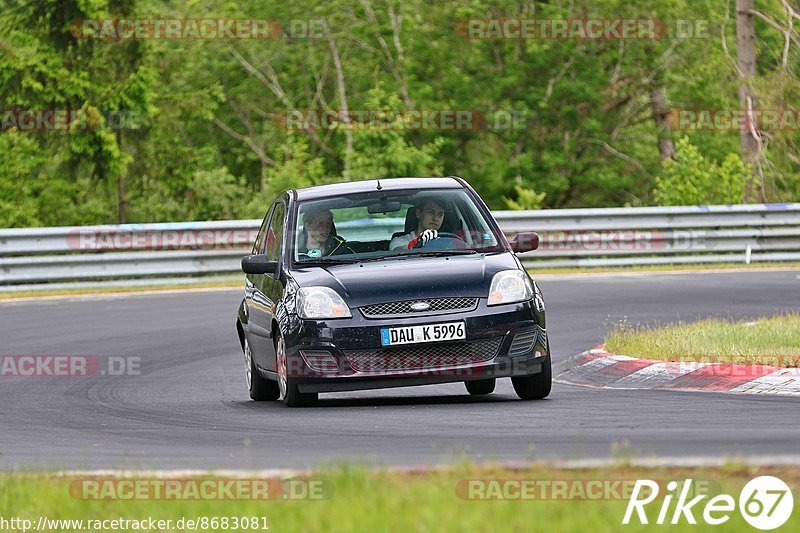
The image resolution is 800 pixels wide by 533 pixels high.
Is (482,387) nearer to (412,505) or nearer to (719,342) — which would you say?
(719,342)

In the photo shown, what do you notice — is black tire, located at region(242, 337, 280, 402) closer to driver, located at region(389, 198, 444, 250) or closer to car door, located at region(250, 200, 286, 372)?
car door, located at region(250, 200, 286, 372)

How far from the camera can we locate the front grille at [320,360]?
10359 mm

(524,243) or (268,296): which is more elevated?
(524,243)

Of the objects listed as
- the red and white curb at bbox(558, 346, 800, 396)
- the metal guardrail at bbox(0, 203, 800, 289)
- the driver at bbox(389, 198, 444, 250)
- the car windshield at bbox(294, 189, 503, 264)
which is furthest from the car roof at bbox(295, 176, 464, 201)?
the metal guardrail at bbox(0, 203, 800, 289)

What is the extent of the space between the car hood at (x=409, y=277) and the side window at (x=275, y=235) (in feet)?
2.77

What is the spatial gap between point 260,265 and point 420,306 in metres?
1.75

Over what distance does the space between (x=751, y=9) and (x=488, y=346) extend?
26014 millimetres

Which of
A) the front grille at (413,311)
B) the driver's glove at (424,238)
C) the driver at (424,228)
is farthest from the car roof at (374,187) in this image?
the front grille at (413,311)

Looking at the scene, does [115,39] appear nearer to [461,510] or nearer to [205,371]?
[205,371]

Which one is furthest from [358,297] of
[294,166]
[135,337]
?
[294,166]

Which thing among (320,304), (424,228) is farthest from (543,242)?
(320,304)

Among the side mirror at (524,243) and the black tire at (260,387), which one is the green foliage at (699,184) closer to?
the side mirror at (524,243)

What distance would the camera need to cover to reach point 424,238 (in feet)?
37.5

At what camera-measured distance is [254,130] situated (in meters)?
51.2
